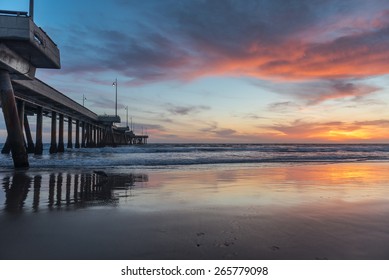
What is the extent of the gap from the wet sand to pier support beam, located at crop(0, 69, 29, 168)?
8314mm

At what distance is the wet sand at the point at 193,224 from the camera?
3518 millimetres

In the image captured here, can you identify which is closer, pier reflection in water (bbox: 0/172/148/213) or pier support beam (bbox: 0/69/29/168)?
pier reflection in water (bbox: 0/172/148/213)

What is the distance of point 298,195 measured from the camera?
7.59 meters

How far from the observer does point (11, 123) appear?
15.7 meters

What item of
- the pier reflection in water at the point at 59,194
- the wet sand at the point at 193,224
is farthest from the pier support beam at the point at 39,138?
the wet sand at the point at 193,224

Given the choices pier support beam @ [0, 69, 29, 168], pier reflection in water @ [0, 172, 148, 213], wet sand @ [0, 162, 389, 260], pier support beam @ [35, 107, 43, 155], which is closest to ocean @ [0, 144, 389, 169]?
pier support beam @ [0, 69, 29, 168]

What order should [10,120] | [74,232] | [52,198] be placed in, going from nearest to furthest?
[74,232]
[52,198]
[10,120]

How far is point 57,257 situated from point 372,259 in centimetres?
332

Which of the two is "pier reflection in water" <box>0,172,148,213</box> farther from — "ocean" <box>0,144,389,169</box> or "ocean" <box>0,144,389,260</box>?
"ocean" <box>0,144,389,169</box>

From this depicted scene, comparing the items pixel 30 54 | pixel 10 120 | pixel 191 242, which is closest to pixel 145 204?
pixel 191 242

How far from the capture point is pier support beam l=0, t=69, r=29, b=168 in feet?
51.0

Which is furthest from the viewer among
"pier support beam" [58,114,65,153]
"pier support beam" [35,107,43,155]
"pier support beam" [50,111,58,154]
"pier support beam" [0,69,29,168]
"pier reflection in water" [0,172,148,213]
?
"pier support beam" [58,114,65,153]
